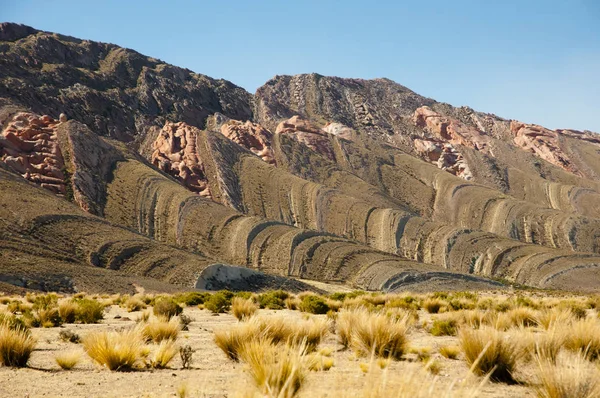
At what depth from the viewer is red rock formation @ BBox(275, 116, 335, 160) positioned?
130m

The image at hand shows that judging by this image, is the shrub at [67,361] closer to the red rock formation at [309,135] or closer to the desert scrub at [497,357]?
the desert scrub at [497,357]

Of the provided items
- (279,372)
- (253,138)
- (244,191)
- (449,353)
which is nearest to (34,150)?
(244,191)

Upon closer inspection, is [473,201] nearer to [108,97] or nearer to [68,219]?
[68,219]

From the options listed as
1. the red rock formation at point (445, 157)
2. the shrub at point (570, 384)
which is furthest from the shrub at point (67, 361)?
the red rock formation at point (445, 157)

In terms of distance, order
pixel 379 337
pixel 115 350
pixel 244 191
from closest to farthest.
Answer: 1. pixel 115 350
2. pixel 379 337
3. pixel 244 191

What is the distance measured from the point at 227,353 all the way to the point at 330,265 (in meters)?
58.0

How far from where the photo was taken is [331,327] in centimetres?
1369

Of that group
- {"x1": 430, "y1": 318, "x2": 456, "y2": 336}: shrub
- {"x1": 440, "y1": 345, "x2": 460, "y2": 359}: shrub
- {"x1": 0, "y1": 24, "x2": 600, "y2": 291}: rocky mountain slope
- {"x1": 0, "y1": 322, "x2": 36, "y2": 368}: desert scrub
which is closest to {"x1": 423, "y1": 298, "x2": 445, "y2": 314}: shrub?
{"x1": 430, "y1": 318, "x2": 456, "y2": 336}: shrub

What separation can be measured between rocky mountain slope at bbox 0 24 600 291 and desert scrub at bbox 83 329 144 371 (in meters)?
39.8

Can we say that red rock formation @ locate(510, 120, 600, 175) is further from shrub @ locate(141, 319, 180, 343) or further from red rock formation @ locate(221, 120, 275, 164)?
shrub @ locate(141, 319, 180, 343)

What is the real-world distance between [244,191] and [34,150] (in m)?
36.0

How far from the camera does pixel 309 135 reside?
13625 cm

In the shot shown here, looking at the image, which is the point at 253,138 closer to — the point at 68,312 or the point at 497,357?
the point at 68,312

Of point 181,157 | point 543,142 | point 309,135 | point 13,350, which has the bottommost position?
point 13,350
